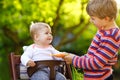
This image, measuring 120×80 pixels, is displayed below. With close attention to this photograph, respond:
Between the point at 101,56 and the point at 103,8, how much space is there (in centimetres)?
46

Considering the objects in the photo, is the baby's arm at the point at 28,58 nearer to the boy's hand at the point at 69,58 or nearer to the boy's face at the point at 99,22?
the boy's hand at the point at 69,58

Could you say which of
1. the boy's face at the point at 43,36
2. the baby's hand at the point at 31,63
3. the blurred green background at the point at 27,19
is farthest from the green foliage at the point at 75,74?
the blurred green background at the point at 27,19

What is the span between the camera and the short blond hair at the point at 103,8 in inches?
225

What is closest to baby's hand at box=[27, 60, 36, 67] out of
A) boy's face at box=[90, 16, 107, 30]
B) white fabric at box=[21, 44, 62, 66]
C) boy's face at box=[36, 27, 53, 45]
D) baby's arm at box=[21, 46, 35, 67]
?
baby's arm at box=[21, 46, 35, 67]

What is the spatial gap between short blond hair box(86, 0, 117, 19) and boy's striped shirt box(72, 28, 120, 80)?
176mm

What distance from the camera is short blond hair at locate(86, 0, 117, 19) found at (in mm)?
5703

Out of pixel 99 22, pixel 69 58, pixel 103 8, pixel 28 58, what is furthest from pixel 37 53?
pixel 103 8

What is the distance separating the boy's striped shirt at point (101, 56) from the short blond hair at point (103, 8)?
18cm

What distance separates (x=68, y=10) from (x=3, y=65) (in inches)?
109

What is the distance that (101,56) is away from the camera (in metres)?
5.71

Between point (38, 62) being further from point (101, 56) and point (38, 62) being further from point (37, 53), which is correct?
point (101, 56)

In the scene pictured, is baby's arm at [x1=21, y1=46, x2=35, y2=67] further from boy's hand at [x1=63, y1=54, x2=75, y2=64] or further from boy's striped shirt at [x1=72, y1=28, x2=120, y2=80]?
boy's striped shirt at [x1=72, y1=28, x2=120, y2=80]

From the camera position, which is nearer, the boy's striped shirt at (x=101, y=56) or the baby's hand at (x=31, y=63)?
the boy's striped shirt at (x=101, y=56)

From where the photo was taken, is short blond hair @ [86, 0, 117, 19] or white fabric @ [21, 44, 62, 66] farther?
white fabric @ [21, 44, 62, 66]
